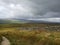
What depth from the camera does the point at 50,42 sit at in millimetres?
20141

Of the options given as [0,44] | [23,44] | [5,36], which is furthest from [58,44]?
[5,36]

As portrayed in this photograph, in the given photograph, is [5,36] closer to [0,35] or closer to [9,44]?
[0,35]

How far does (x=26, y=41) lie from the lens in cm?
2208

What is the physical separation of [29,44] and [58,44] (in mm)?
3245

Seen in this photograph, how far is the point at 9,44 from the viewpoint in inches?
904

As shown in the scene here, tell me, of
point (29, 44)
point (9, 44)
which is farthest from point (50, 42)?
point (9, 44)

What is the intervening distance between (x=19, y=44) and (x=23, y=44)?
0.52 meters

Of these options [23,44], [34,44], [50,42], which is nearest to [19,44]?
[23,44]

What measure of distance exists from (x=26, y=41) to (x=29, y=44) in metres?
1.36

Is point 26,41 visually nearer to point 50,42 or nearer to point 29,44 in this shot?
point 29,44

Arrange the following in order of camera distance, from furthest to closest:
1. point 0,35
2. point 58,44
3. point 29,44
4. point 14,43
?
point 0,35 → point 14,43 → point 29,44 → point 58,44

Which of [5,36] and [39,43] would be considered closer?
[39,43]

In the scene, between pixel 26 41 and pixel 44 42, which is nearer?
pixel 44 42

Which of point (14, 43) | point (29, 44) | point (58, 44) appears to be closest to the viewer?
point (58, 44)
